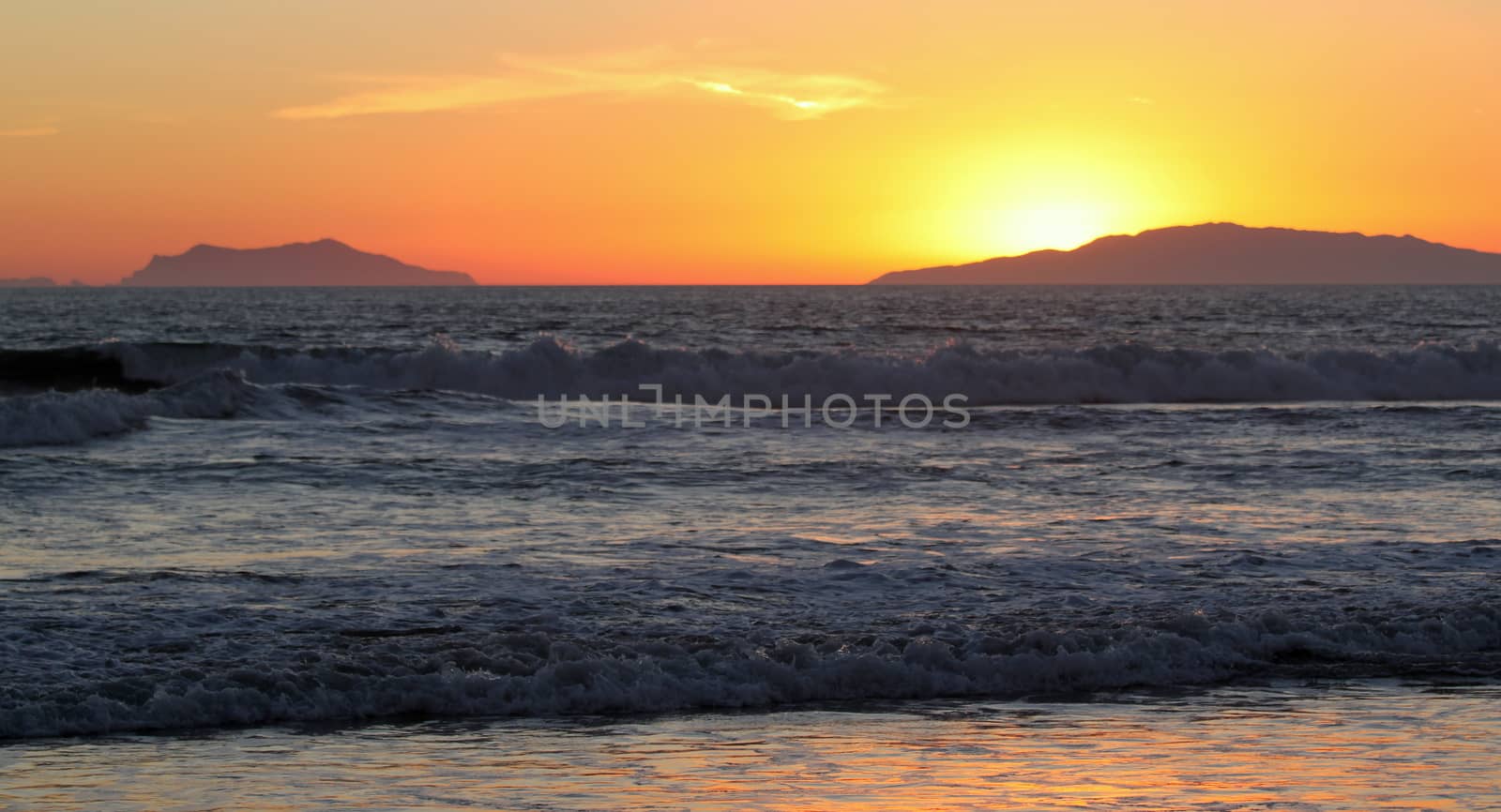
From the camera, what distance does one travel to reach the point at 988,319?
6050 centimetres

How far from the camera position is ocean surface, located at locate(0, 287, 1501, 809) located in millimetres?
5668

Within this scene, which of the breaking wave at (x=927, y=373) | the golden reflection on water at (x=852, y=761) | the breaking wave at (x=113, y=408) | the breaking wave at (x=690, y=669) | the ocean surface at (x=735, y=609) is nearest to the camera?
the golden reflection on water at (x=852, y=761)

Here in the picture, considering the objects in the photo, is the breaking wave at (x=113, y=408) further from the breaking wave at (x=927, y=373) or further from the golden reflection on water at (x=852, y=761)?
the golden reflection on water at (x=852, y=761)

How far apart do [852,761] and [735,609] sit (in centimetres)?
270

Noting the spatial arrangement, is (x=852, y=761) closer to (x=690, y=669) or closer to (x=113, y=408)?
(x=690, y=669)

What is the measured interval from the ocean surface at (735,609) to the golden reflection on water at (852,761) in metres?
0.03

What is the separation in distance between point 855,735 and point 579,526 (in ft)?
17.9

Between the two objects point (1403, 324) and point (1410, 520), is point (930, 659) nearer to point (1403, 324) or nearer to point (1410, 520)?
point (1410, 520)

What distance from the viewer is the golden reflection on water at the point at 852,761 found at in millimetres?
5211

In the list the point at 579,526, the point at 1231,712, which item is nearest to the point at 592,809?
the point at 1231,712

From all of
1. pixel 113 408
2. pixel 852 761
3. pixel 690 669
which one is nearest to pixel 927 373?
pixel 113 408

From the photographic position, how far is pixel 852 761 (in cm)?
579

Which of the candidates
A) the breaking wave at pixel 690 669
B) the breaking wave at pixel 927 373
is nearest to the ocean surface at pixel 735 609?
the breaking wave at pixel 690 669

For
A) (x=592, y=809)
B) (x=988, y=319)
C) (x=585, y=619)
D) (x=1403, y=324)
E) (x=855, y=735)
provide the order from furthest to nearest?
(x=988, y=319) → (x=1403, y=324) → (x=585, y=619) → (x=855, y=735) → (x=592, y=809)
